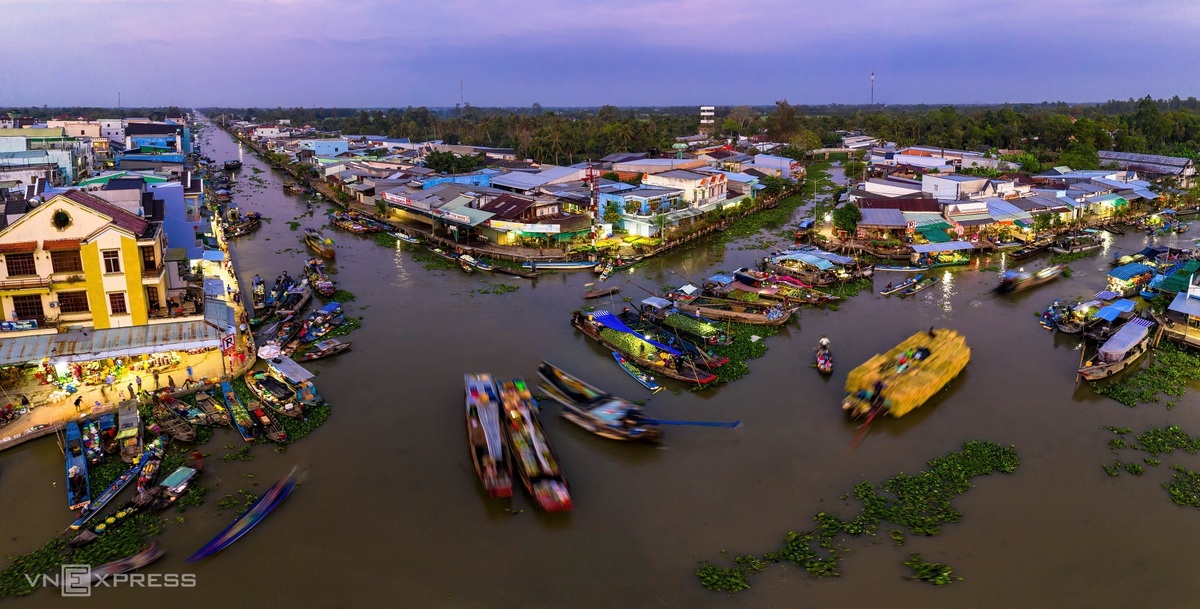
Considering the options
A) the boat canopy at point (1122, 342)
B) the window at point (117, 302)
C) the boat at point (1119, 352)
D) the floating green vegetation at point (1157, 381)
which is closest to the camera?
the window at point (117, 302)

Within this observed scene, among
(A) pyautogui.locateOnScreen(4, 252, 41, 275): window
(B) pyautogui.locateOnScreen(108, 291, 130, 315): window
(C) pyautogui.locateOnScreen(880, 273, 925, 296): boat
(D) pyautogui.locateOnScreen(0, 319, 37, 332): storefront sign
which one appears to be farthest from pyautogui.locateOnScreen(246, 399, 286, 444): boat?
(C) pyautogui.locateOnScreen(880, 273, 925, 296): boat

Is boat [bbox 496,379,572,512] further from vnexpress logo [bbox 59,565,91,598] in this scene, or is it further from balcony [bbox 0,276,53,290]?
balcony [bbox 0,276,53,290]

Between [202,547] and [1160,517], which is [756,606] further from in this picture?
[202,547]

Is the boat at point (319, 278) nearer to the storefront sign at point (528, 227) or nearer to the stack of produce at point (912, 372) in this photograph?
the storefront sign at point (528, 227)

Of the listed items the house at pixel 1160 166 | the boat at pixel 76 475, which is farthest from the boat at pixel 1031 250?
the boat at pixel 76 475

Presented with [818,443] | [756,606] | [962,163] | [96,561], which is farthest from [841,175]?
[96,561]
